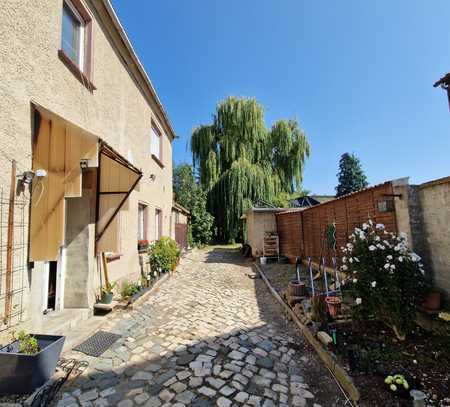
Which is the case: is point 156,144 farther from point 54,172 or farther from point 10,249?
point 10,249

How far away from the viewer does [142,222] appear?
27.7ft

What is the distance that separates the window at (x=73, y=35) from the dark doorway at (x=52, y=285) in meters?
3.81

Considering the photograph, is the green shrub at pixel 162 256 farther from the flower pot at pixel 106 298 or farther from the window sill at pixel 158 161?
the flower pot at pixel 106 298

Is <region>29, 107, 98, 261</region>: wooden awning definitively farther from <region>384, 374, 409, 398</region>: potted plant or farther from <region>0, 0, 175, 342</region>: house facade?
<region>384, 374, 409, 398</region>: potted plant

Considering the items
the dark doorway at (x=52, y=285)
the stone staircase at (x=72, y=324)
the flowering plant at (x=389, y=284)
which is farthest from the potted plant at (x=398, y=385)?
the dark doorway at (x=52, y=285)

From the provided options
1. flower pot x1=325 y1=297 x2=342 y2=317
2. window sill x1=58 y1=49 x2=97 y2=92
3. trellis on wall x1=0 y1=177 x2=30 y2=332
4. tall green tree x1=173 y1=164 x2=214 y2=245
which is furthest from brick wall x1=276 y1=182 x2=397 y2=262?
tall green tree x1=173 y1=164 x2=214 y2=245

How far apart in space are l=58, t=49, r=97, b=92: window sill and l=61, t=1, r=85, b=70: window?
0.73 feet

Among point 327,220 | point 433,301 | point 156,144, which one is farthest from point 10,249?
point 156,144

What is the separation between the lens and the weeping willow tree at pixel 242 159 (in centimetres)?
1845

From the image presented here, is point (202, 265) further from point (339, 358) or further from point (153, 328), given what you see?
point (339, 358)

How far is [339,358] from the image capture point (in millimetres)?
3191

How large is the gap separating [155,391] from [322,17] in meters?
10.2

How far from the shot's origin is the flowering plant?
341cm

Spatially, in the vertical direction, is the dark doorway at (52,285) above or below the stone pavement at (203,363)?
above
